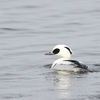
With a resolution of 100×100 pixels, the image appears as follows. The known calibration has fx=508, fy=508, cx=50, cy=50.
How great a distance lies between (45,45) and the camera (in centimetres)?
2005

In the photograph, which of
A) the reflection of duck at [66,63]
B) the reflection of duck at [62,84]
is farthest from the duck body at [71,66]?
the reflection of duck at [62,84]

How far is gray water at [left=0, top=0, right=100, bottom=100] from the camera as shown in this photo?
11.6 metres

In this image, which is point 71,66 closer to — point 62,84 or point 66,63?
point 66,63

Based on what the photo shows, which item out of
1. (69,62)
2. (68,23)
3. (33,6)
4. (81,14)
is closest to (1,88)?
(69,62)

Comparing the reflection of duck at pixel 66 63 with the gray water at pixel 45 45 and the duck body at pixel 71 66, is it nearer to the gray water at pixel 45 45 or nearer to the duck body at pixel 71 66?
the duck body at pixel 71 66

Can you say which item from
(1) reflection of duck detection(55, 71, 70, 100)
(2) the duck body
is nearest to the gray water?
(1) reflection of duck detection(55, 71, 70, 100)

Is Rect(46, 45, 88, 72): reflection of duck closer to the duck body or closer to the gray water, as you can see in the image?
the duck body

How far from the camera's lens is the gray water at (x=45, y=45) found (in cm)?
1164

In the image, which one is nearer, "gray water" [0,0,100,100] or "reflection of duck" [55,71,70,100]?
"reflection of duck" [55,71,70,100]

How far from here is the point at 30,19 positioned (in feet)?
89.5

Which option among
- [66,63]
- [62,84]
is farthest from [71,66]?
[62,84]

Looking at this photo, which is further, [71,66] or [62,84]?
[71,66]

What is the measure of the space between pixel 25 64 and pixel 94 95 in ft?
18.6

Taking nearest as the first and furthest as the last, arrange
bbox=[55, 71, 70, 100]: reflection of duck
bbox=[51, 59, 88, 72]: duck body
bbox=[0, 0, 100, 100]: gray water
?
bbox=[55, 71, 70, 100]: reflection of duck
bbox=[0, 0, 100, 100]: gray water
bbox=[51, 59, 88, 72]: duck body
